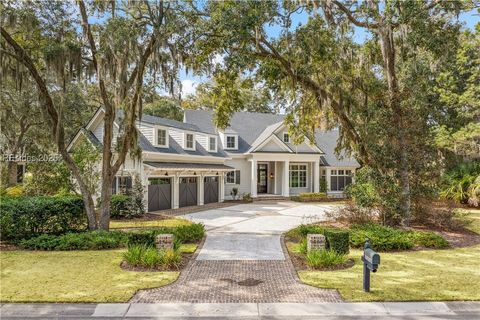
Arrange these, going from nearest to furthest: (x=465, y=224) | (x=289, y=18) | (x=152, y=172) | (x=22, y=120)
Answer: (x=289, y=18), (x=465, y=224), (x=152, y=172), (x=22, y=120)

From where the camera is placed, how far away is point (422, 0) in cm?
1255

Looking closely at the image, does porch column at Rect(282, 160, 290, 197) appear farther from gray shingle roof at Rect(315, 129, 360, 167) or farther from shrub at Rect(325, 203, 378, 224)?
shrub at Rect(325, 203, 378, 224)

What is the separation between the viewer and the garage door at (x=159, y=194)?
20766 mm

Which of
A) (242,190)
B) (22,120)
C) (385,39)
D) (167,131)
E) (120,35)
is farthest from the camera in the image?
(242,190)

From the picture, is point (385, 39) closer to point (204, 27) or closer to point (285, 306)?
point (204, 27)

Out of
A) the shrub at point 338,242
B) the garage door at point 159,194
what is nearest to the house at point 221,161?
the garage door at point 159,194

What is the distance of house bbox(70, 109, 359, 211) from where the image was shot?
21250 mm

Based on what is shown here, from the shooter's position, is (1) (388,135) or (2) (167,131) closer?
(1) (388,135)

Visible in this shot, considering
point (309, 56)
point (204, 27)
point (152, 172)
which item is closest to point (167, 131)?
point (152, 172)

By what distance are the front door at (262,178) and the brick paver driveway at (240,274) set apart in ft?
48.9

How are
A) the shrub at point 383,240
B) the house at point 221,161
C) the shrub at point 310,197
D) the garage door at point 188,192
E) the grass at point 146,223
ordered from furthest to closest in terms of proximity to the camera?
1. the shrub at point 310,197
2. the garage door at point 188,192
3. the house at point 221,161
4. the grass at point 146,223
5. the shrub at point 383,240

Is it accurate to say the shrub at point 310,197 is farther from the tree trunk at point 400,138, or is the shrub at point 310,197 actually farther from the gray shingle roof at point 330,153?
the tree trunk at point 400,138

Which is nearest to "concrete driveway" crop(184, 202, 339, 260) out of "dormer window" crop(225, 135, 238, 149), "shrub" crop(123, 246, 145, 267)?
"shrub" crop(123, 246, 145, 267)

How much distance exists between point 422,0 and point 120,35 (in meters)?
10.3
